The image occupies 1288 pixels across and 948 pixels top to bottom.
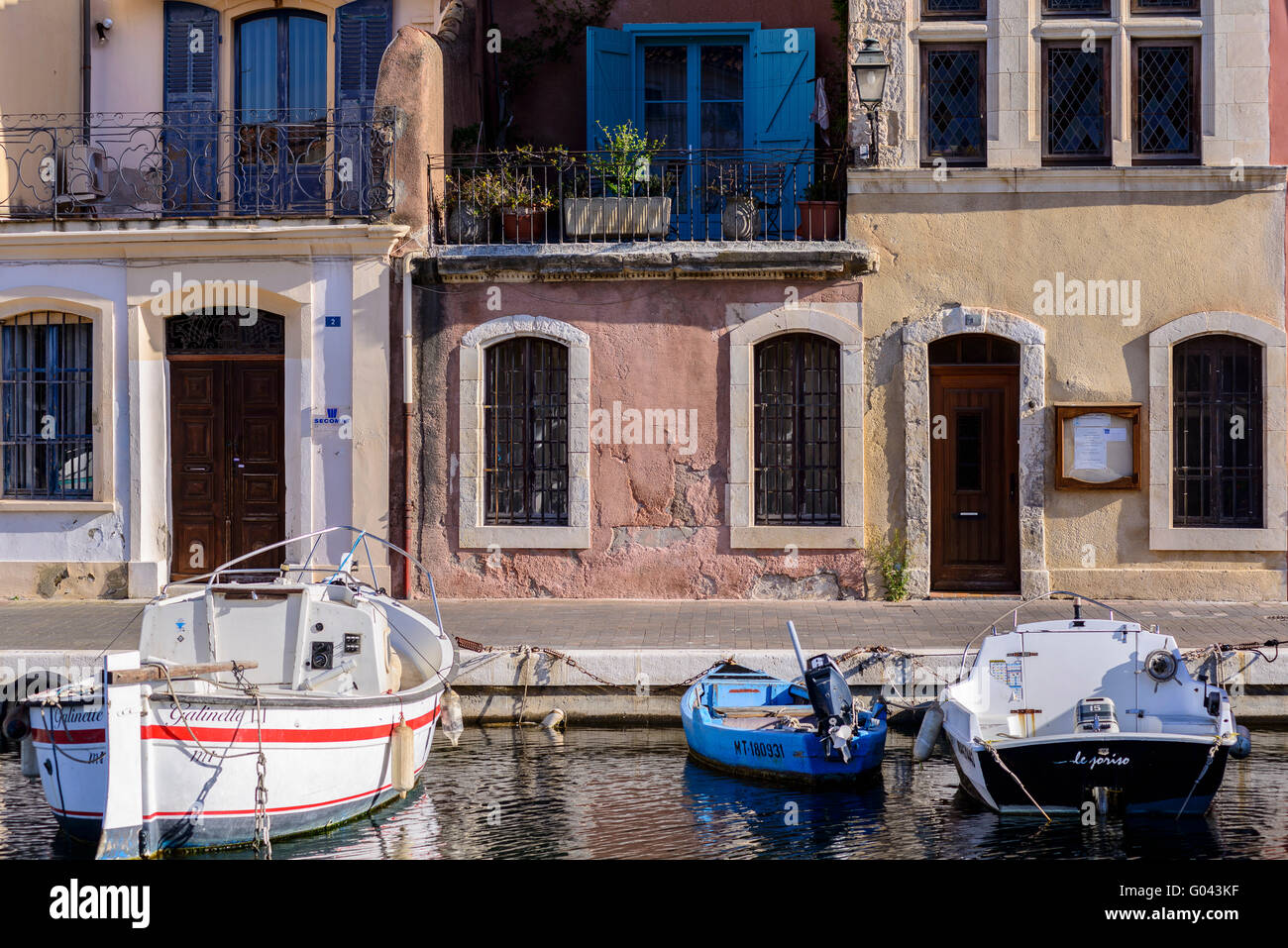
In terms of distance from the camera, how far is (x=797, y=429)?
15.5 m

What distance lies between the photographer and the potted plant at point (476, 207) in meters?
15.7

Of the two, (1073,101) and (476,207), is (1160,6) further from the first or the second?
(476,207)

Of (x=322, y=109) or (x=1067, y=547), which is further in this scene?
(x=322, y=109)

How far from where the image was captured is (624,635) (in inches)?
506

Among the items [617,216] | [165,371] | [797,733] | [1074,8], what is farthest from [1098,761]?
[165,371]

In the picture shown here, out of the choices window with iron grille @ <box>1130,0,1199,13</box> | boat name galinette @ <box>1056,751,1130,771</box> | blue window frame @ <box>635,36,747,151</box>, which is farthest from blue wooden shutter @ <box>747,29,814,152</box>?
boat name galinette @ <box>1056,751,1130,771</box>

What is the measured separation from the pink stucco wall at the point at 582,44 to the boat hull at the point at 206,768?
9.75 meters

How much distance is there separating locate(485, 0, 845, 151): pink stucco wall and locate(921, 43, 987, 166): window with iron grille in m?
1.58

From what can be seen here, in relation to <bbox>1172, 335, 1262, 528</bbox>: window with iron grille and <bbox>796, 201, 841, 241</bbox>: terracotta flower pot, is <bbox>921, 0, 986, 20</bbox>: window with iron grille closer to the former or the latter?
<bbox>796, 201, 841, 241</bbox>: terracotta flower pot
